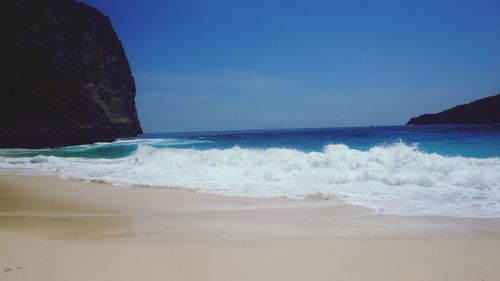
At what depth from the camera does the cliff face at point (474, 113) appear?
76.2 metres

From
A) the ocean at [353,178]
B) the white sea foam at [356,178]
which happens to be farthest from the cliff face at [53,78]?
the white sea foam at [356,178]

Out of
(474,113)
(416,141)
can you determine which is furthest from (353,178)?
(474,113)

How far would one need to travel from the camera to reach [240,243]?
178 inches

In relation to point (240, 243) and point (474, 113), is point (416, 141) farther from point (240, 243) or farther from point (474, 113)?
point (474, 113)

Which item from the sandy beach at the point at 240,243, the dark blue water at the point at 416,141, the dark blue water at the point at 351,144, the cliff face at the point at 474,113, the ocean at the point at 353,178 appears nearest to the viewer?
the sandy beach at the point at 240,243

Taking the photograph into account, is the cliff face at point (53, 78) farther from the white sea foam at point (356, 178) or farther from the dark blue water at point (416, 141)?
the white sea foam at point (356, 178)

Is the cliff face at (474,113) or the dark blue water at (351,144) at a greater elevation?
the cliff face at (474,113)

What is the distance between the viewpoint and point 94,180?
1129 centimetres

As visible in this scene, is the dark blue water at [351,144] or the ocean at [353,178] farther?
the dark blue water at [351,144]

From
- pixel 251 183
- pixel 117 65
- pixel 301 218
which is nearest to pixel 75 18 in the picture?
pixel 117 65

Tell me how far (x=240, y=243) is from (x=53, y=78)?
43080 mm

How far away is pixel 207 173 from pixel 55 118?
35.3 m

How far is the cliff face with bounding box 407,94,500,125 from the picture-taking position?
76.2 metres

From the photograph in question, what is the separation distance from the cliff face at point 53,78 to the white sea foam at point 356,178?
3093 centimetres
